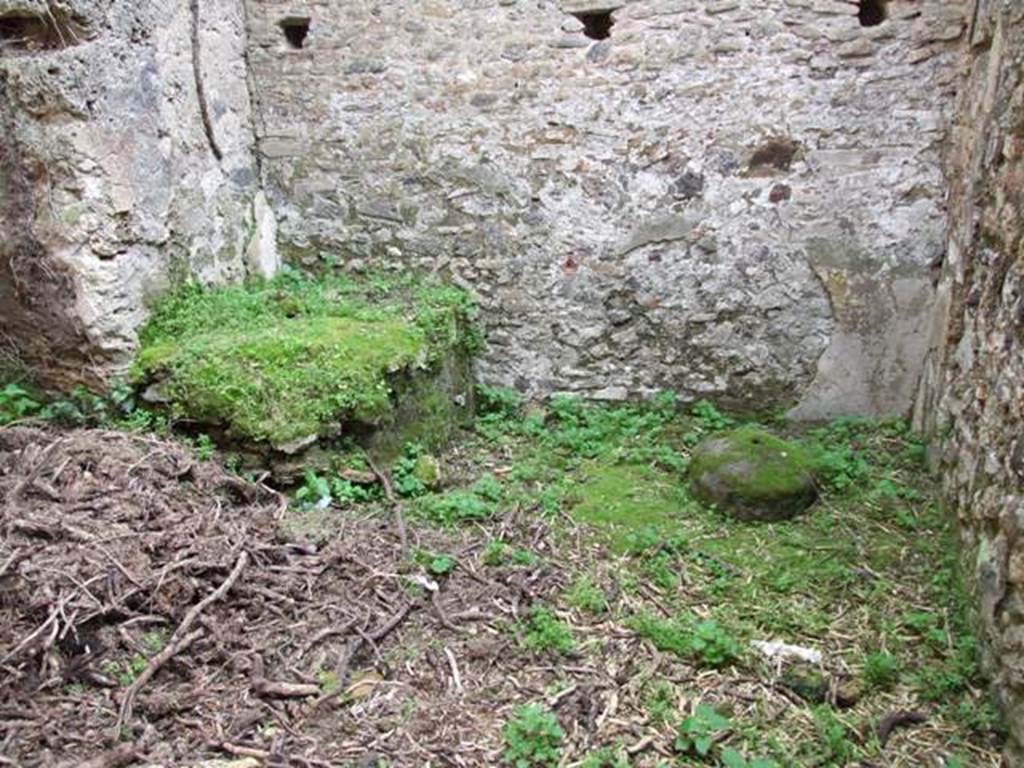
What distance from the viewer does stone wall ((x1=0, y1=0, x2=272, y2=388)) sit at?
4020 mm

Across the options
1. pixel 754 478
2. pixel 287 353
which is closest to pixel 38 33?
pixel 287 353

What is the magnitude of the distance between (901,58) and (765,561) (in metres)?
2.85

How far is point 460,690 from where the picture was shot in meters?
2.79

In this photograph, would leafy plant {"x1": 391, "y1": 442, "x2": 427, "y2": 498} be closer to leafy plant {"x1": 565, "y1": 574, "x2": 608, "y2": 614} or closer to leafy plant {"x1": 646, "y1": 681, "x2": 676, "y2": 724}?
leafy plant {"x1": 565, "y1": 574, "x2": 608, "y2": 614}

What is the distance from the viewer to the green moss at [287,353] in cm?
391

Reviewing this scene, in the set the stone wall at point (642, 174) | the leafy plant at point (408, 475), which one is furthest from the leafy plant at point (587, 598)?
the stone wall at point (642, 174)

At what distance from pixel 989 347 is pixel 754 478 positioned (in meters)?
1.13

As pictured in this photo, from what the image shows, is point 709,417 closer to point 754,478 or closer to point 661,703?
point 754,478

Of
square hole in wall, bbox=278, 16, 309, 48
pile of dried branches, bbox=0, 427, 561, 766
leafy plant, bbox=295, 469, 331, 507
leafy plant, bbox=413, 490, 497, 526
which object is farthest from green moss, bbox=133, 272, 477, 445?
square hole in wall, bbox=278, 16, 309, 48

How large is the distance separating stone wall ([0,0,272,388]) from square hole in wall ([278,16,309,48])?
1.86 feet

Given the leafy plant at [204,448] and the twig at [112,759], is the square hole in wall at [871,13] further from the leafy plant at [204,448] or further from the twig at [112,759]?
the twig at [112,759]

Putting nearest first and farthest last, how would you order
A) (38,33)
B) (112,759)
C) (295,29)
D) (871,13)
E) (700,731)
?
(112,759)
(700,731)
(38,33)
(871,13)
(295,29)

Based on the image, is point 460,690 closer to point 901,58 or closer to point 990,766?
point 990,766

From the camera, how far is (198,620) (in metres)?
2.93
